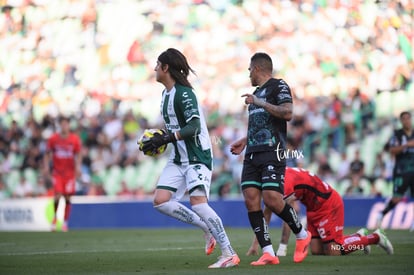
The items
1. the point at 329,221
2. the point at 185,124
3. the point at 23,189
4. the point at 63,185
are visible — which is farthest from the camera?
the point at 23,189

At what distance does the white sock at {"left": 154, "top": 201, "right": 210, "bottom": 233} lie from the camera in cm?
905

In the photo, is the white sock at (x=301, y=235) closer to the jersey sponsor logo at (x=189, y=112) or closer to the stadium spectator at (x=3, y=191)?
the jersey sponsor logo at (x=189, y=112)

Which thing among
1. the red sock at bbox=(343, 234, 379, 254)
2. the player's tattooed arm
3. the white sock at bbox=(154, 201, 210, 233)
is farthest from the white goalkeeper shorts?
the red sock at bbox=(343, 234, 379, 254)

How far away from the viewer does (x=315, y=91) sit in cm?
2359

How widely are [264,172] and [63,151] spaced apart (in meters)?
10.9

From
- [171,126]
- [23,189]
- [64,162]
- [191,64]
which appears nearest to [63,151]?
[64,162]

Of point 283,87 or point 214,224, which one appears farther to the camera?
point 283,87

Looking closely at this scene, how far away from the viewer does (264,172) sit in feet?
29.8

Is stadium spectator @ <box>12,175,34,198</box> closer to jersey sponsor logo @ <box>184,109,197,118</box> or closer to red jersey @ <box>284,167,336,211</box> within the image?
red jersey @ <box>284,167,336,211</box>

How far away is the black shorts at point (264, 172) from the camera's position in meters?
9.06

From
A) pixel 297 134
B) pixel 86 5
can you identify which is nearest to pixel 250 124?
pixel 297 134

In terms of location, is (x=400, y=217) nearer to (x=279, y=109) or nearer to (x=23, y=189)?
(x=23, y=189)

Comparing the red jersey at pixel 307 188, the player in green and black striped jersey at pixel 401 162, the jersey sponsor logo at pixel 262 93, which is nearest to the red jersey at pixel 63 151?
the player in green and black striped jersey at pixel 401 162

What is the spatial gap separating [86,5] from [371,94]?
917 centimetres
